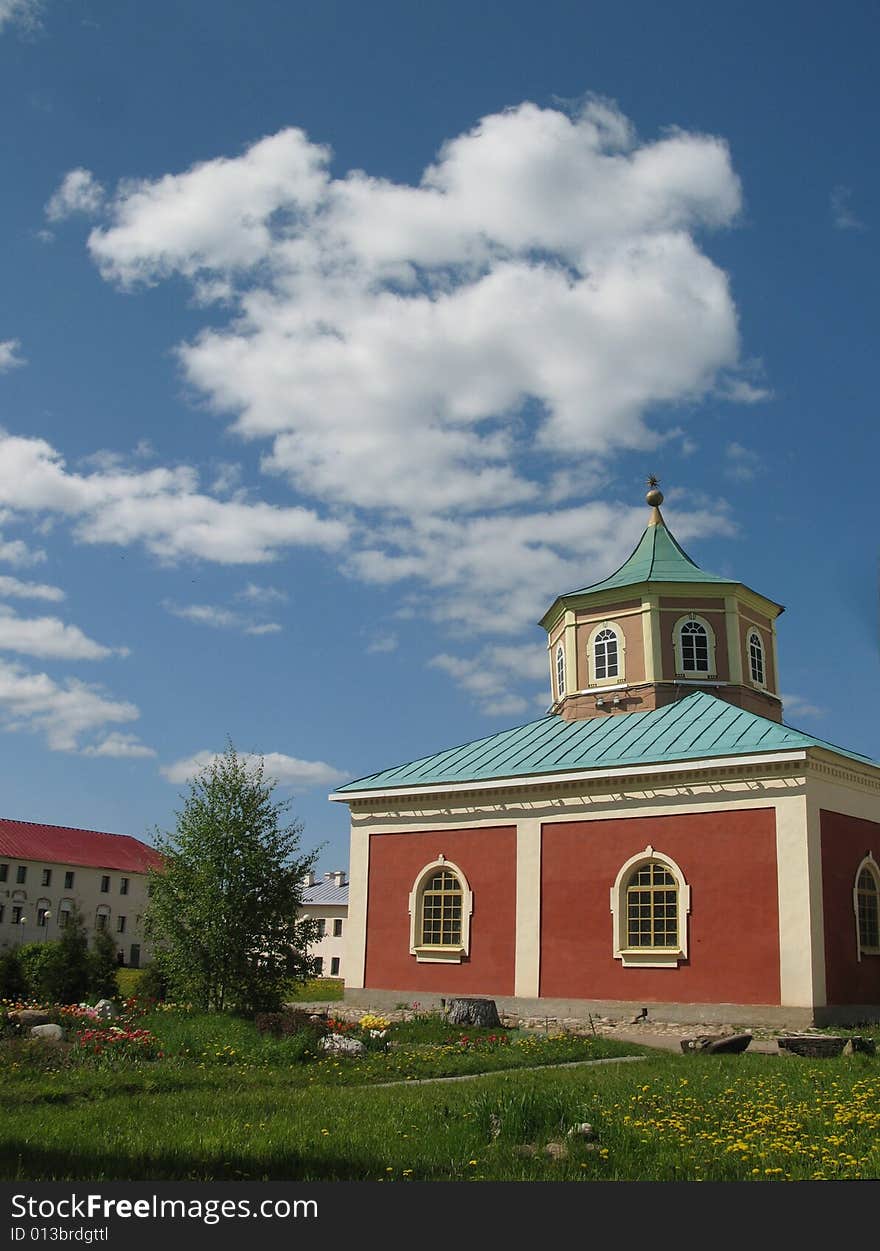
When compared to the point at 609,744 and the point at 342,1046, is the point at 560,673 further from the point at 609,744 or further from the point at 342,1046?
the point at 342,1046

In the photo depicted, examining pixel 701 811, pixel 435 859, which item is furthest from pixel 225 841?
pixel 701 811

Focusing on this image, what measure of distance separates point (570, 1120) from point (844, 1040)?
28.4 ft

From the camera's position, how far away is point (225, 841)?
2002 cm

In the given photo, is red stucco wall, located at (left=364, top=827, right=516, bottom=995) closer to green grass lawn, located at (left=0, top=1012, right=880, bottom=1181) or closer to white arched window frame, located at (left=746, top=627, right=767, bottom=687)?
white arched window frame, located at (left=746, top=627, right=767, bottom=687)

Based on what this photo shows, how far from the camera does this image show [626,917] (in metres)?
22.5

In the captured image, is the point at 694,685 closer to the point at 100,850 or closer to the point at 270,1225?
the point at 270,1225

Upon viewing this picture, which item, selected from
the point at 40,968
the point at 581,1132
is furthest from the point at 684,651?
the point at 40,968

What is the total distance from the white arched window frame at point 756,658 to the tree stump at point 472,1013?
1183 cm

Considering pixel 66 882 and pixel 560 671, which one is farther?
pixel 66 882

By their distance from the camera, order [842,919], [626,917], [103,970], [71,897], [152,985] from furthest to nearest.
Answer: [71,897] < [103,970] < [152,985] < [626,917] < [842,919]

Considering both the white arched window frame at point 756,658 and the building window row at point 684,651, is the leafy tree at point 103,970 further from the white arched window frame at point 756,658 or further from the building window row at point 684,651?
the white arched window frame at point 756,658

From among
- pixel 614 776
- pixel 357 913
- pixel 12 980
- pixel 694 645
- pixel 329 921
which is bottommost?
pixel 12 980

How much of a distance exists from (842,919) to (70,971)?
20486 millimetres

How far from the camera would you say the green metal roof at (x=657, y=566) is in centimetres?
2783
